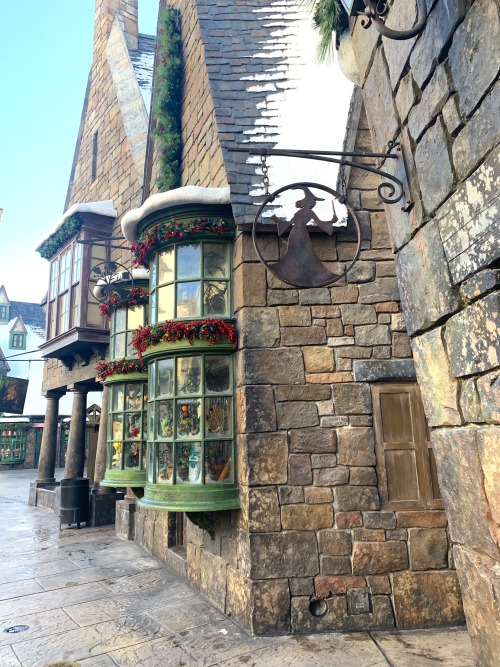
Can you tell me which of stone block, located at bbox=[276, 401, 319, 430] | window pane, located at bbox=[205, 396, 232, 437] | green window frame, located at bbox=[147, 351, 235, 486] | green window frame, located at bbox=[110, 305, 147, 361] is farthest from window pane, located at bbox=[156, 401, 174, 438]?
green window frame, located at bbox=[110, 305, 147, 361]

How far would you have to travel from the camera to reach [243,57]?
6.66 meters

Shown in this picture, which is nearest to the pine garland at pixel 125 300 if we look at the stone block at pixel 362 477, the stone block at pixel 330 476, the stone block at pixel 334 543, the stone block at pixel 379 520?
the stone block at pixel 330 476

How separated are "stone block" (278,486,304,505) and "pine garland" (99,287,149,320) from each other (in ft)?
13.7

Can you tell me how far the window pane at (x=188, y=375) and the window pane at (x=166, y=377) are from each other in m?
0.11

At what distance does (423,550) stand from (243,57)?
→ 21.3ft

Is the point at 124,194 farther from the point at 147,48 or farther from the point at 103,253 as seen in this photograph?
the point at 147,48

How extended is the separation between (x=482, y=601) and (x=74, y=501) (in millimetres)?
9476

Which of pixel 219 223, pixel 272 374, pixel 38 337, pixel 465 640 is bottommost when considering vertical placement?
pixel 465 640

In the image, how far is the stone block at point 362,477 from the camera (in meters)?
4.85

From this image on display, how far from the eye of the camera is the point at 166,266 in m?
6.00

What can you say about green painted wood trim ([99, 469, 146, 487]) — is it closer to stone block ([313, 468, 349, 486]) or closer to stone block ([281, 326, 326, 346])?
stone block ([313, 468, 349, 486])

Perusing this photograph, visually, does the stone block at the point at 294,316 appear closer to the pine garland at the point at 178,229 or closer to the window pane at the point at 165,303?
the pine garland at the point at 178,229

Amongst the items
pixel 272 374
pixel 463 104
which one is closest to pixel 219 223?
pixel 272 374

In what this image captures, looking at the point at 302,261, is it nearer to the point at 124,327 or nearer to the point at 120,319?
the point at 124,327
